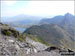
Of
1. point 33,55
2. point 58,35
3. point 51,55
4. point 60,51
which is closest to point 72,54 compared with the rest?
point 60,51

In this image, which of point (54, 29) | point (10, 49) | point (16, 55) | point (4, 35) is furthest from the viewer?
point (54, 29)

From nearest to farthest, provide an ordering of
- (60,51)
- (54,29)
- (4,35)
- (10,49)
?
(10,49) < (60,51) < (4,35) < (54,29)

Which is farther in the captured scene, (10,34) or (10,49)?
(10,34)

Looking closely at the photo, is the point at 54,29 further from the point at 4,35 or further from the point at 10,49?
the point at 10,49

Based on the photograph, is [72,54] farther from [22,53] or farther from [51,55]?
[22,53]

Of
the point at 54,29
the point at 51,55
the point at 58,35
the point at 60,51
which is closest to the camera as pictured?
the point at 51,55

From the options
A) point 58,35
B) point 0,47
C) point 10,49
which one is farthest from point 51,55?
point 58,35

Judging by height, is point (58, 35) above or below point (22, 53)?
below

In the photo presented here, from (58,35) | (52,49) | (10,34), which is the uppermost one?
(10,34)

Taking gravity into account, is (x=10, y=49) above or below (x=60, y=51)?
above
